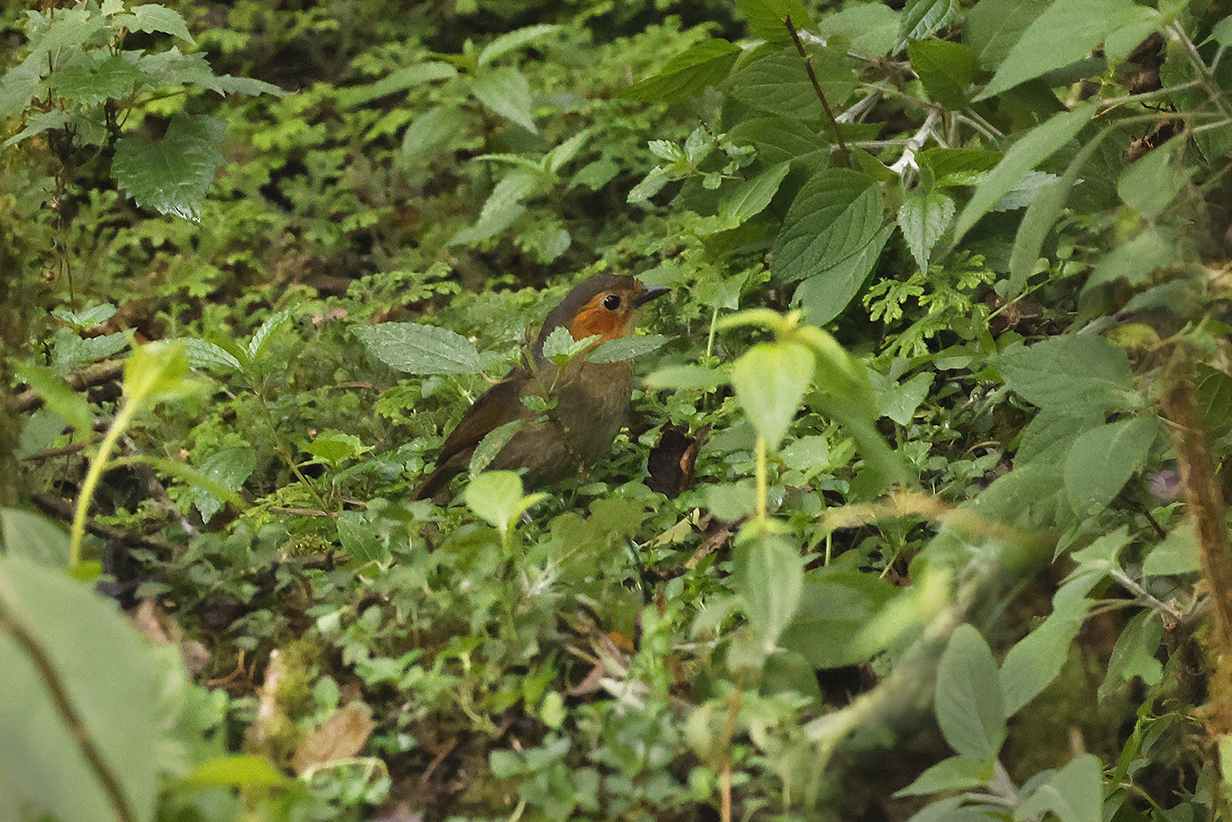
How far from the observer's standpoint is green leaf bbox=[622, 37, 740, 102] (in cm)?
285

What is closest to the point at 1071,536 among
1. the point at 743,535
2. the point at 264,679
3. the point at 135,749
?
the point at 743,535

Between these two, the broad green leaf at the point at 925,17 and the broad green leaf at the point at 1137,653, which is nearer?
the broad green leaf at the point at 1137,653

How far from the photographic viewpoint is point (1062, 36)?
1709 mm

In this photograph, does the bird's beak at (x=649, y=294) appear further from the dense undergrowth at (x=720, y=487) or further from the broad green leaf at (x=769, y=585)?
the broad green leaf at (x=769, y=585)

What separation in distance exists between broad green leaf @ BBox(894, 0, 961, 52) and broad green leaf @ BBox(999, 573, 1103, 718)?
63.5 inches

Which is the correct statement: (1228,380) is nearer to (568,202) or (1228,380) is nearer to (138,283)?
(568,202)

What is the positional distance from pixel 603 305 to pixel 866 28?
1056 millimetres

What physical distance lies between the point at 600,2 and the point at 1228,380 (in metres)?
4.19

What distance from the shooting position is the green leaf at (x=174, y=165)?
2.63 meters

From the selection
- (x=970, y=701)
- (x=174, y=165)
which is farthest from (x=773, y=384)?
(x=174, y=165)

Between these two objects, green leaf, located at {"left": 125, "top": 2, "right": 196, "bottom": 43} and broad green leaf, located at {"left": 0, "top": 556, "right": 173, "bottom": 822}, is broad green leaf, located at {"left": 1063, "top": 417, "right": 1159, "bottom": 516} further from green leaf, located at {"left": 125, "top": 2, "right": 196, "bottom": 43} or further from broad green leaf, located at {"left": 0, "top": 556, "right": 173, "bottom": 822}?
green leaf, located at {"left": 125, "top": 2, "right": 196, "bottom": 43}

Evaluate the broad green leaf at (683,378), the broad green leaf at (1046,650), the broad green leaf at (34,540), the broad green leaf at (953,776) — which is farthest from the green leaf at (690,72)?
the broad green leaf at (34,540)

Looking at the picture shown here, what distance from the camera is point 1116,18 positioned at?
1.66 metres

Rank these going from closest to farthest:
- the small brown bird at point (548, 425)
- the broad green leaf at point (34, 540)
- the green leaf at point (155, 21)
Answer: the broad green leaf at point (34, 540), the green leaf at point (155, 21), the small brown bird at point (548, 425)
